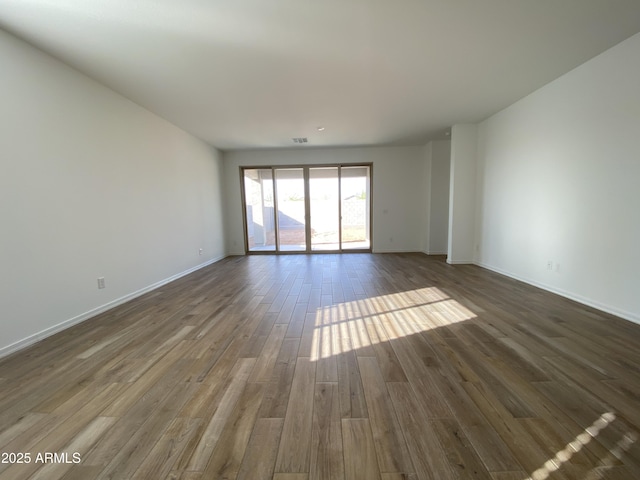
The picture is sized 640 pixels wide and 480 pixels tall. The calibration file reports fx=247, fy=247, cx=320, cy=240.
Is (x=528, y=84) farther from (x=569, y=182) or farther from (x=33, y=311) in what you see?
(x=33, y=311)

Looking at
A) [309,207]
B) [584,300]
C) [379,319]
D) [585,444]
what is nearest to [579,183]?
[584,300]

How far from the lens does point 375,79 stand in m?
3.06

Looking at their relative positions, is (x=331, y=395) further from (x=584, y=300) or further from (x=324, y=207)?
(x=324, y=207)

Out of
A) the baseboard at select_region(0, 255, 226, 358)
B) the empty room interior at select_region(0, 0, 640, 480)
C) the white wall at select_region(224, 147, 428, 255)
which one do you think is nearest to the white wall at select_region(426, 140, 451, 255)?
the white wall at select_region(224, 147, 428, 255)

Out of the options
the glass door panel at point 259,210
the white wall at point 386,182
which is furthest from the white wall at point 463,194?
the glass door panel at point 259,210

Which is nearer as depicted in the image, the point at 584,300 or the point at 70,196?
the point at 70,196

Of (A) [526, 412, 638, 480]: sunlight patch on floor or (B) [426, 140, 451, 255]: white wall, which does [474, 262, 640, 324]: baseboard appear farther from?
(B) [426, 140, 451, 255]: white wall

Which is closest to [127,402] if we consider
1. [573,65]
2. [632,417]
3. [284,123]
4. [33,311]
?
[33,311]

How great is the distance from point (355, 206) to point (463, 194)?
264cm

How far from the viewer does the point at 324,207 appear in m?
6.84

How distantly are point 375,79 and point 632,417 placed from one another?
3.56 m

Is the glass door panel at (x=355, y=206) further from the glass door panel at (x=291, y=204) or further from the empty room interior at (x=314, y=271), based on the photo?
the empty room interior at (x=314, y=271)

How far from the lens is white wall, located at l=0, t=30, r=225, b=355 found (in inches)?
84.4

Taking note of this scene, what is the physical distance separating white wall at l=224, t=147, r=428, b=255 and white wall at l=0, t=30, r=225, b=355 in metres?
2.51
